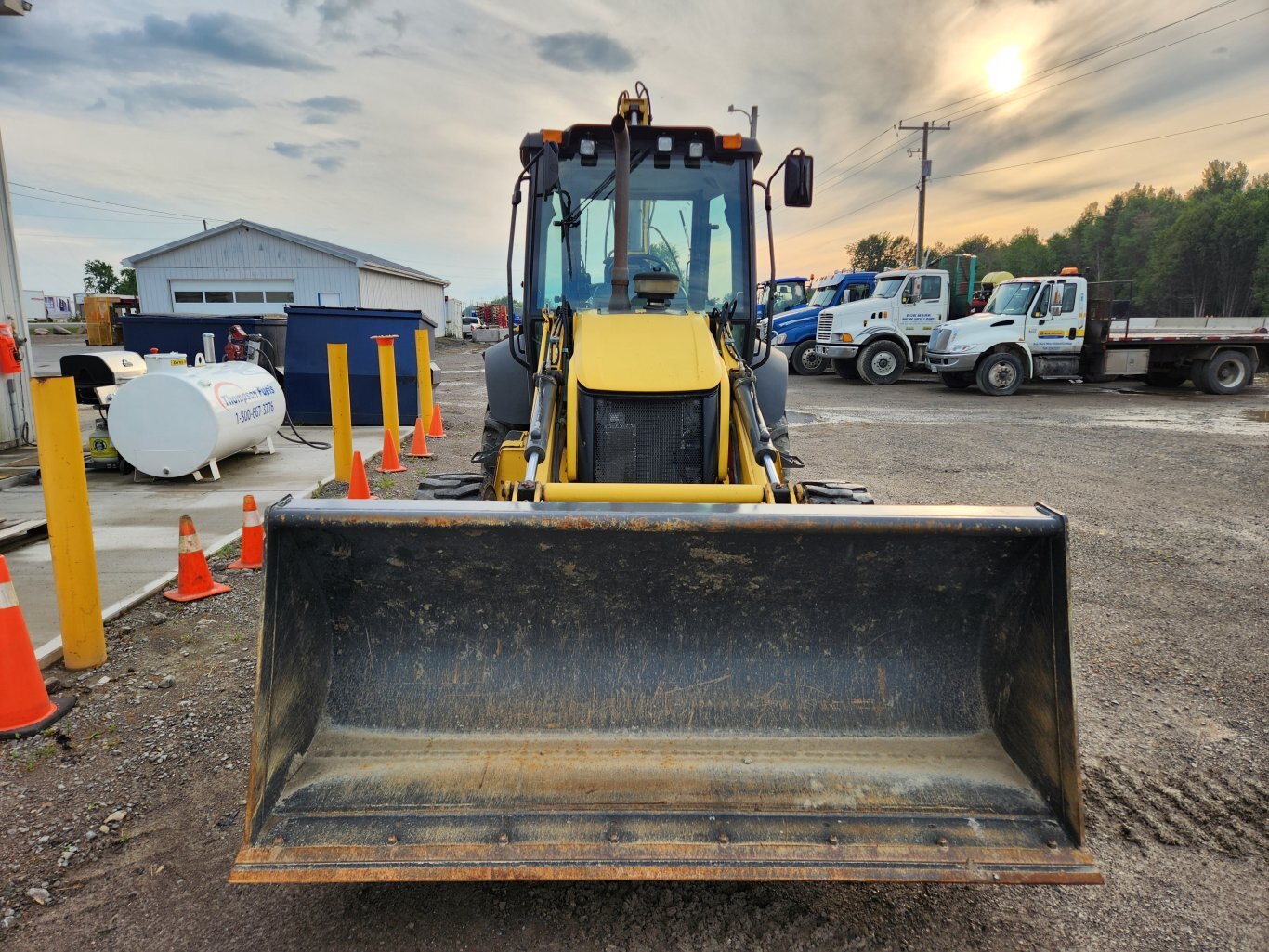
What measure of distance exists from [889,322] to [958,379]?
2208 millimetres

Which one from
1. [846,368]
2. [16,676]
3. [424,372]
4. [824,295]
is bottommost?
[16,676]

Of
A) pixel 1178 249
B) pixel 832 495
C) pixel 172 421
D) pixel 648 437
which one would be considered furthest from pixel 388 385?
pixel 1178 249

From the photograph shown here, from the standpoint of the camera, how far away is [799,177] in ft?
14.1

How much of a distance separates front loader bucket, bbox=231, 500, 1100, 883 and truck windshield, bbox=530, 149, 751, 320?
7.86 feet

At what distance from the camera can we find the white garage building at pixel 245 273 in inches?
1115

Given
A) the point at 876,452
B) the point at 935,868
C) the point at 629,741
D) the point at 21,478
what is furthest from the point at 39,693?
the point at 876,452

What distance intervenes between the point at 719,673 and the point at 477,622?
2.68 ft

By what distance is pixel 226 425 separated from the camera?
7.37 m

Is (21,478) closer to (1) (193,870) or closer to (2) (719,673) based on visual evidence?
(1) (193,870)

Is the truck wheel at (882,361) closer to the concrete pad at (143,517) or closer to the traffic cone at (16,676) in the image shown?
the concrete pad at (143,517)

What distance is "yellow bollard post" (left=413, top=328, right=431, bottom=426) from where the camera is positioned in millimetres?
11023

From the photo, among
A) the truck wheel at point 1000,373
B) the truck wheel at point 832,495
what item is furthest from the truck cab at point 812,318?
the truck wheel at point 832,495

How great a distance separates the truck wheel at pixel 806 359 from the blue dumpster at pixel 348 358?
42.1 ft

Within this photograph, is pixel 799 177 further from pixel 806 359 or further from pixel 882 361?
pixel 806 359
